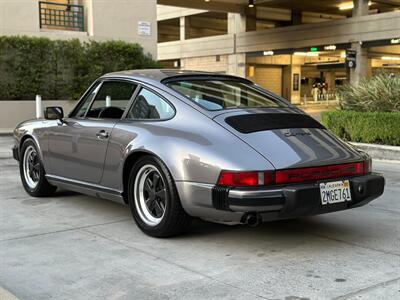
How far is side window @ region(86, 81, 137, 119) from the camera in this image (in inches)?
223

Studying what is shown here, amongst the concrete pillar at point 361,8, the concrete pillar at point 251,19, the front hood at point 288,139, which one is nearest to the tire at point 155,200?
the front hood at point 288,139

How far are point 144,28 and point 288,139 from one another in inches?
714

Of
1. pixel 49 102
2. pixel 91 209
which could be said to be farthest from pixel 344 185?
pixel 49 102

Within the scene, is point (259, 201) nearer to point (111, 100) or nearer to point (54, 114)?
point (111, 100)

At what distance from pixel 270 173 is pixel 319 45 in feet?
93.8

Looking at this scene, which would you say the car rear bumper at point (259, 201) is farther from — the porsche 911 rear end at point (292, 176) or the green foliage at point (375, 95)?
the green foliage at point (375, 95)

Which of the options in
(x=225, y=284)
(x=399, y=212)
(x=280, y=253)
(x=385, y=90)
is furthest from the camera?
(x=385, y=90)

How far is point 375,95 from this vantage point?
453 inches

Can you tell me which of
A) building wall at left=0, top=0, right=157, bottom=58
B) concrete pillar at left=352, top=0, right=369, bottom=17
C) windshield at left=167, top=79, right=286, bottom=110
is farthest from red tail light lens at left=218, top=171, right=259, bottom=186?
concrete pillar at left=352, top=0, right=369, bottom=17

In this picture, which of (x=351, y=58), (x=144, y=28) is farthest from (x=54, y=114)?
(x=351, y=58)

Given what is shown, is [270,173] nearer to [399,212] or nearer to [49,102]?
[399,212]

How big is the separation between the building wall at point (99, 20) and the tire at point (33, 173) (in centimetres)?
1350

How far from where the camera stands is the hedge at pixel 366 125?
10.5m

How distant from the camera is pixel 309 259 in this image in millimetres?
4398
